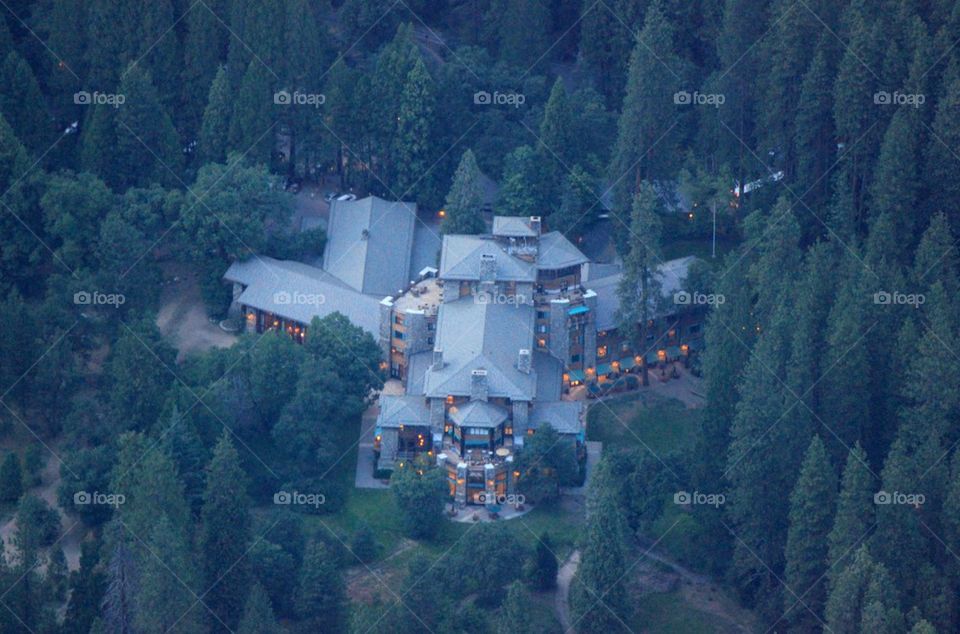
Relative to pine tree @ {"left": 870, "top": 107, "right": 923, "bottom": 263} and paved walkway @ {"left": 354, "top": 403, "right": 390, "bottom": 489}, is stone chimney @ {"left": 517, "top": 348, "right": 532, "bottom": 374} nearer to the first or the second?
paved walkway @ {"left": 354, "top": 403, "right": 390, "bottom": 489}

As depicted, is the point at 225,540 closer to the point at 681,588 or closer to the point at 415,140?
the point at 681,588

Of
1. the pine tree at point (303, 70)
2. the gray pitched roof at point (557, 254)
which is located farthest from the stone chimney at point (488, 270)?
the pine tree at point (303, 70)

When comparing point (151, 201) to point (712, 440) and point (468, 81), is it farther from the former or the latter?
point (712, 440)

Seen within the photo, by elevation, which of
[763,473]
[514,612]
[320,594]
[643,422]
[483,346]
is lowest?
[320,594]

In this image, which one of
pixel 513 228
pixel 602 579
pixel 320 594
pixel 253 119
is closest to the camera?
pixel 602 579

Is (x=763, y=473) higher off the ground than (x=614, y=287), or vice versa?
(x=614, y=287)

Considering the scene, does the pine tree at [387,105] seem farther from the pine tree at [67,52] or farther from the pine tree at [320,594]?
the pine tree at [320,594]

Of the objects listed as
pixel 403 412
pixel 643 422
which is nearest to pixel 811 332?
pixel 643 422

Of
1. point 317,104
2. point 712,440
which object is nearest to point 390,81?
point 317,104
